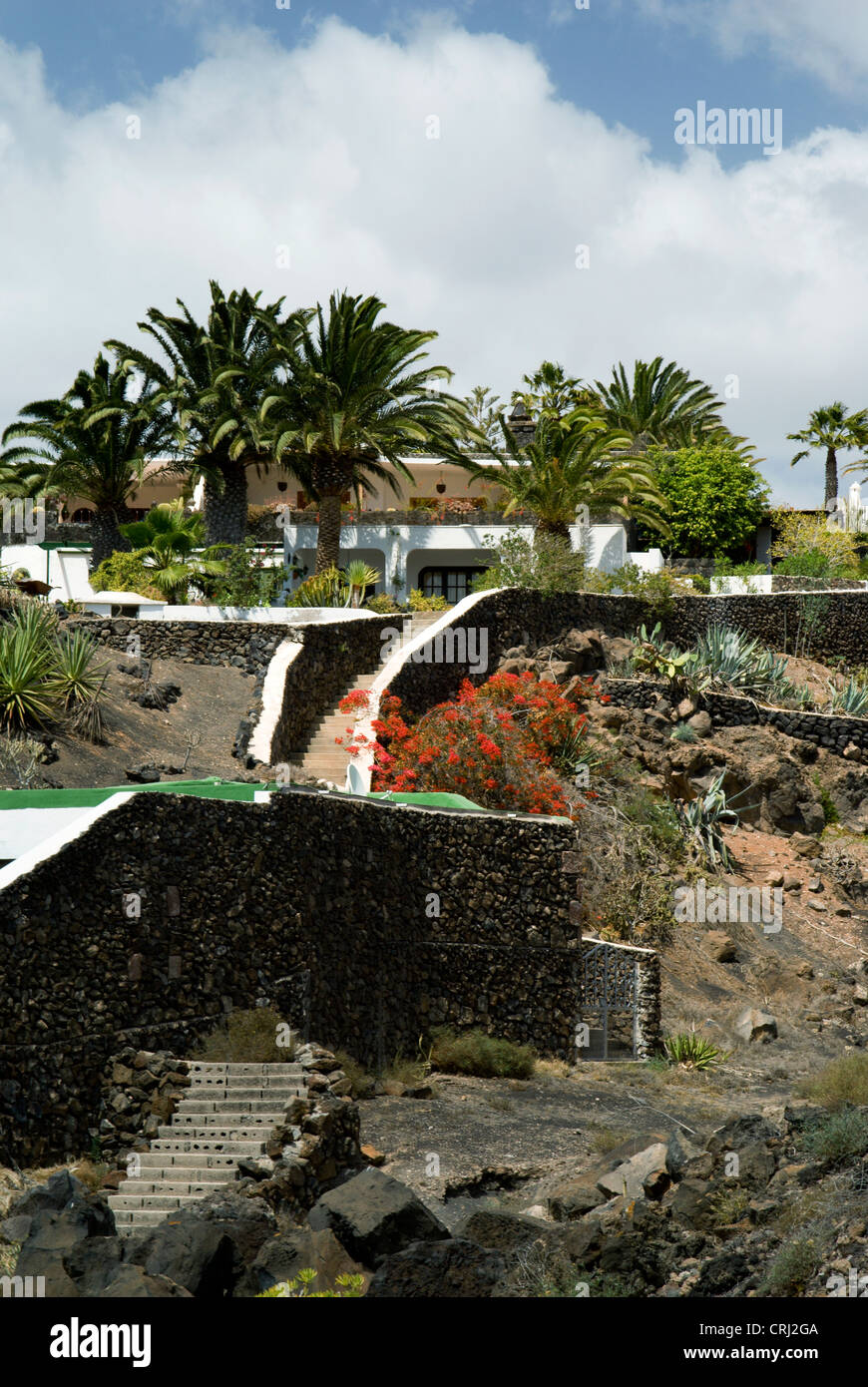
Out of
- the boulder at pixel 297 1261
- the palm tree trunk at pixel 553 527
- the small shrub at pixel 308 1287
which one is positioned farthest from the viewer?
the palm tree trunk at pixel 553 527

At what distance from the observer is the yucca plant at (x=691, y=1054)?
1991cm

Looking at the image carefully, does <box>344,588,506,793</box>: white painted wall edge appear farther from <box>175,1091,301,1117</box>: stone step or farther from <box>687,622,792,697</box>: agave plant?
<box>175,1091,301,1117</box>: stone step

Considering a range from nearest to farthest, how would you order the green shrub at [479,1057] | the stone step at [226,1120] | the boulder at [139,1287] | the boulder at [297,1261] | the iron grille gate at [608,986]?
the boulder at [139,1287] < the boulder at [297,1261] < the stone step at [226,1120] < the green shrub at [479,1057] < the iron grille gate at [608,986]

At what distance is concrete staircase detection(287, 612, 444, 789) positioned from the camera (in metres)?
25.0

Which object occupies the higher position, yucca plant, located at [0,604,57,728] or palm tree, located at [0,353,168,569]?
palm tree, located at [0,353,168,569]

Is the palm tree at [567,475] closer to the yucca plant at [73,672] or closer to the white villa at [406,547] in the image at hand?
the white villa at [406,547]

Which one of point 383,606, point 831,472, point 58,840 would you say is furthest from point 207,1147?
point 831,472

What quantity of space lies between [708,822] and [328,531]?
1478 centimetres

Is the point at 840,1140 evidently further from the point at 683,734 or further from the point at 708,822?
the point at 683,734

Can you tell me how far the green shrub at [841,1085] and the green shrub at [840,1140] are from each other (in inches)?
84.1

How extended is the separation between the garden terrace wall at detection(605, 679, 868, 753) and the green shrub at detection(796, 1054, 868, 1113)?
14764mm

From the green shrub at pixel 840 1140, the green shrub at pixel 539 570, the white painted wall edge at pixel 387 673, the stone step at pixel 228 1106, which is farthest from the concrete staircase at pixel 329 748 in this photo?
the green shrub at pixel 840 1140

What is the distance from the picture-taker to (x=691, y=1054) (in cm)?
2003

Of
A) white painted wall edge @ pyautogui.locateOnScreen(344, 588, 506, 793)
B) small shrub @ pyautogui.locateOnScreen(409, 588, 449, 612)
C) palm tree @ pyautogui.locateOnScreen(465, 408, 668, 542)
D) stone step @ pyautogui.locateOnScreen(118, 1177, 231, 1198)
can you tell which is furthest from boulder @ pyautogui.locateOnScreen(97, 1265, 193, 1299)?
small shrub @ pyautogui.locateOnScreen(409, 588, 449, 612)
